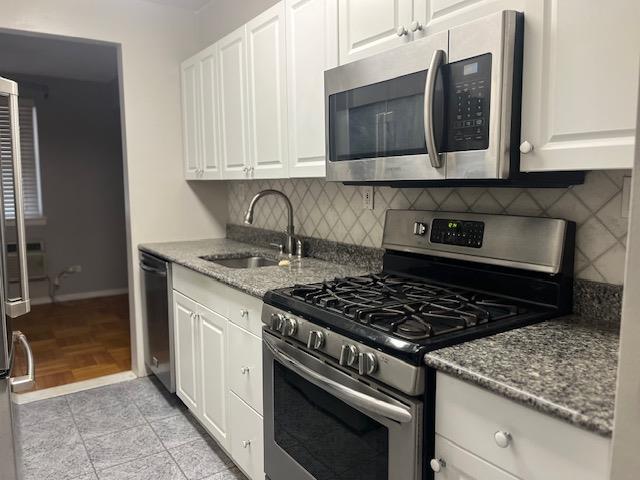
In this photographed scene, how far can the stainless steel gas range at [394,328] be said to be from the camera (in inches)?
Answer: 45.4

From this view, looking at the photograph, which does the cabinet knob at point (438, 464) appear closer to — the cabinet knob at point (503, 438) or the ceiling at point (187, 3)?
the cabinet knob at point (503, 438)

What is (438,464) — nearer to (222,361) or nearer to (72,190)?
(222,361)

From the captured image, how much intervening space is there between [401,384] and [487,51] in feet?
2.72

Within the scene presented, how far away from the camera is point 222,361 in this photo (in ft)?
7.07

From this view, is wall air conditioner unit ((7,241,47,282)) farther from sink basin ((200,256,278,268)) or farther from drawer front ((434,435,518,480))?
drawer front ((434,435,518,480))

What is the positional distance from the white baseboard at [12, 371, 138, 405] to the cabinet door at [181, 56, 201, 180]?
1383mm

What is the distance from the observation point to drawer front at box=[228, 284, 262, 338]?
5.97ft

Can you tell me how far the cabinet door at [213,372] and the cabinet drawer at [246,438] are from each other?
9 cm

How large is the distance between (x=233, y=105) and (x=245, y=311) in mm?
1248

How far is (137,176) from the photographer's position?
3.24 metres

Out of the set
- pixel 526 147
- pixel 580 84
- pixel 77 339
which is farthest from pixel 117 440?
pixel 580 84

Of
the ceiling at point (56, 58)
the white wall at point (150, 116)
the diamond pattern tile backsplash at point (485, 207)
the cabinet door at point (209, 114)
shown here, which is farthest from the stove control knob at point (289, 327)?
the ceiling at point (56, 58)

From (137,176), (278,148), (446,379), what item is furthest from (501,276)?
(137,176)

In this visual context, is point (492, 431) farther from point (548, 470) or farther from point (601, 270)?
point (601, 270)
